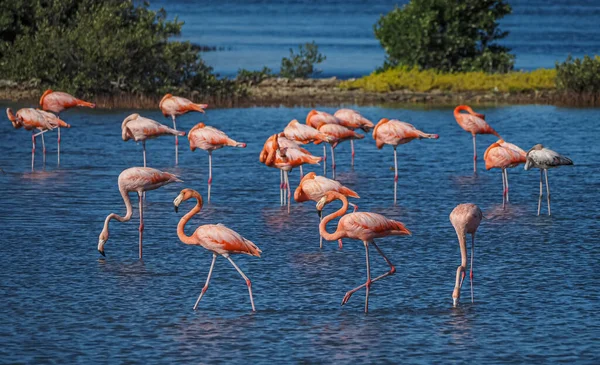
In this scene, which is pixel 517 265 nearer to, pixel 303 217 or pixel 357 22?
pixel 303 217

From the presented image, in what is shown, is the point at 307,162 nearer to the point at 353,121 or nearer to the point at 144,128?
the point at 144,128

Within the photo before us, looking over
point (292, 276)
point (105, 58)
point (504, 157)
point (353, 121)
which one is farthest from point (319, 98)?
point (292, 276)

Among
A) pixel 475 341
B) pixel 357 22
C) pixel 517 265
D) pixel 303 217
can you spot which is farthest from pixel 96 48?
pixel 357 22

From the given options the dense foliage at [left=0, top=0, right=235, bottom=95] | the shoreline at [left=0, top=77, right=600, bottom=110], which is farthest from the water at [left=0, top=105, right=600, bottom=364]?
the dense foliage at [left=0, top=0, right=235, bottom=95]

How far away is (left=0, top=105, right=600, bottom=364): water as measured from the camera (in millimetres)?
9500

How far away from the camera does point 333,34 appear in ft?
265

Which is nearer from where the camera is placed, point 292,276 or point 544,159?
point 292,276

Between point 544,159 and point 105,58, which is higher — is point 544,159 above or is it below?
below

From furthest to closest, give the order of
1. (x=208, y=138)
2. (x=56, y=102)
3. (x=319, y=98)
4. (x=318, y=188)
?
1. (x=319, y=98)
2. (x=56, y=102)
3. (x=208, y=138)
4. (x=318, y=188)

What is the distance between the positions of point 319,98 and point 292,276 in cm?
2197

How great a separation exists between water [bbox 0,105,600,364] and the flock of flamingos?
39 centimetres

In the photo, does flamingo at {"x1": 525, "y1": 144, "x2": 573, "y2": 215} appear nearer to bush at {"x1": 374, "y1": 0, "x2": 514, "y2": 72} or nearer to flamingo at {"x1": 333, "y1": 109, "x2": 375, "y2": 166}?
flamingo at {"x1": 333, "y1": 109, "x2": 375, "y2": 166}

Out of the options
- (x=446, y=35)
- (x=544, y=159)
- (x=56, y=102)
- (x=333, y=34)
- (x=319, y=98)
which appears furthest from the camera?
(x=333, y=34)

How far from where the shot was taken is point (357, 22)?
10356cm
